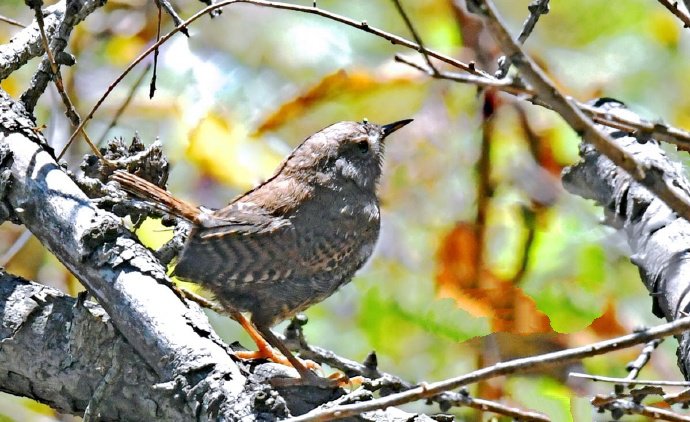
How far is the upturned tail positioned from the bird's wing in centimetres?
5

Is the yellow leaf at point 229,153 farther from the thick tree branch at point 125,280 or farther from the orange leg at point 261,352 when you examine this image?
the thick tree branch at point 125,280

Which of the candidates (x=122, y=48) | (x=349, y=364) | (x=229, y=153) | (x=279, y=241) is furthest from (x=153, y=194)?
(x=122, y=48)

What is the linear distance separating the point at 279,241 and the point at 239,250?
0.14 m

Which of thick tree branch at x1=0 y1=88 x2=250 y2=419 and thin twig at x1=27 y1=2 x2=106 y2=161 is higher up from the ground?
thin twig at x1=27 y1=2 x2=106 y2=161

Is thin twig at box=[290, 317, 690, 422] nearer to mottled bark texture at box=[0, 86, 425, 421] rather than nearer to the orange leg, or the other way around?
mottled bark texture at box=[0, 86, 425, 421]

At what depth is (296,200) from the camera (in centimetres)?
294

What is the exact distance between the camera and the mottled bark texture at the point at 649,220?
235 cm

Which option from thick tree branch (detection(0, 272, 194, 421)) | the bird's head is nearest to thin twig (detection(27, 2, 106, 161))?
thick tree branch (detection(0, 272, 194, 421))

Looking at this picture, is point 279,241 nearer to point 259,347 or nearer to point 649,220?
point 259,347

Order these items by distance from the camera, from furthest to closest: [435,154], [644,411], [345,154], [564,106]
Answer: [435,154], [345,154], [644,411], [564,106]

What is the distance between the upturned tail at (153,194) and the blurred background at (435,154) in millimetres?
792

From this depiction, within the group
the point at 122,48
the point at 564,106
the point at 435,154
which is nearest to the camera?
the point at 564,106

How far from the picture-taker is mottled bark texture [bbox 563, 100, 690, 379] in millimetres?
2352

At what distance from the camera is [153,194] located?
100.0 inches
